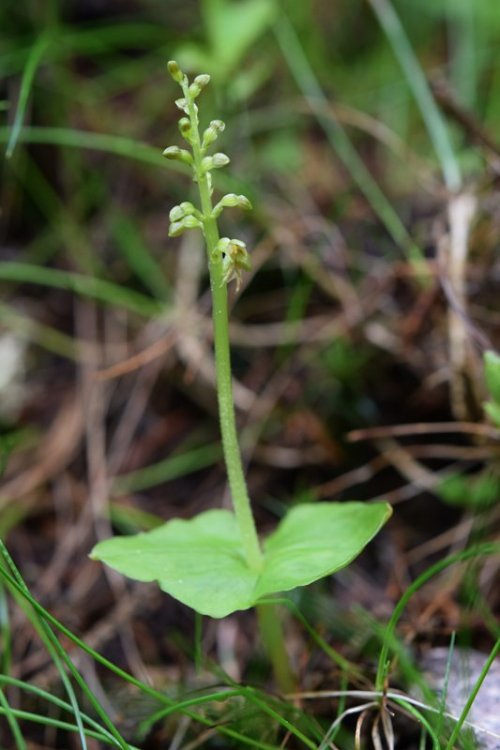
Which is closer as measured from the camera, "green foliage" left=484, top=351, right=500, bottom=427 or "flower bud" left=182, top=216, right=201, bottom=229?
"flower bud" left=182, top=216, right=201, bottom=229

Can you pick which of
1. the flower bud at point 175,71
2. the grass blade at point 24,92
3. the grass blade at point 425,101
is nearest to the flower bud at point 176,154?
the flower bud at point 175,71

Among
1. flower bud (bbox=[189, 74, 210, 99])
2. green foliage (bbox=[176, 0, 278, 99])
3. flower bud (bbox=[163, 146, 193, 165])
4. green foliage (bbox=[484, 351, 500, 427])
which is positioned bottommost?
green foliage (bbox=[484, 351, 500, 427])

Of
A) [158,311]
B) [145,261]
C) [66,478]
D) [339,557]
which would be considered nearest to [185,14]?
[145,261]

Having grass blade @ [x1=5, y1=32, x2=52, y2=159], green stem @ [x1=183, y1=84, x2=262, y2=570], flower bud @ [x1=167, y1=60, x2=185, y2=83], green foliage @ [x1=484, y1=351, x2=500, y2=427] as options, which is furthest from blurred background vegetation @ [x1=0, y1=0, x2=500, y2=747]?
flower bud @ [x1=167, y1=60, x2=185, y2=83]

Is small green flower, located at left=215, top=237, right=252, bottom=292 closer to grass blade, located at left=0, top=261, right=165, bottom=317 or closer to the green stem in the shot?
the green stem

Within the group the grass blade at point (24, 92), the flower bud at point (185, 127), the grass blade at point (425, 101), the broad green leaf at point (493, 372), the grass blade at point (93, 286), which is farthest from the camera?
the grass blade at point (93, 286)

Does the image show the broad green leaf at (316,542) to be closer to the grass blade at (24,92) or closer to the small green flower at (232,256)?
the small green flower at (232,256)

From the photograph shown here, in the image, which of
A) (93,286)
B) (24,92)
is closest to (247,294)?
(93,286)
